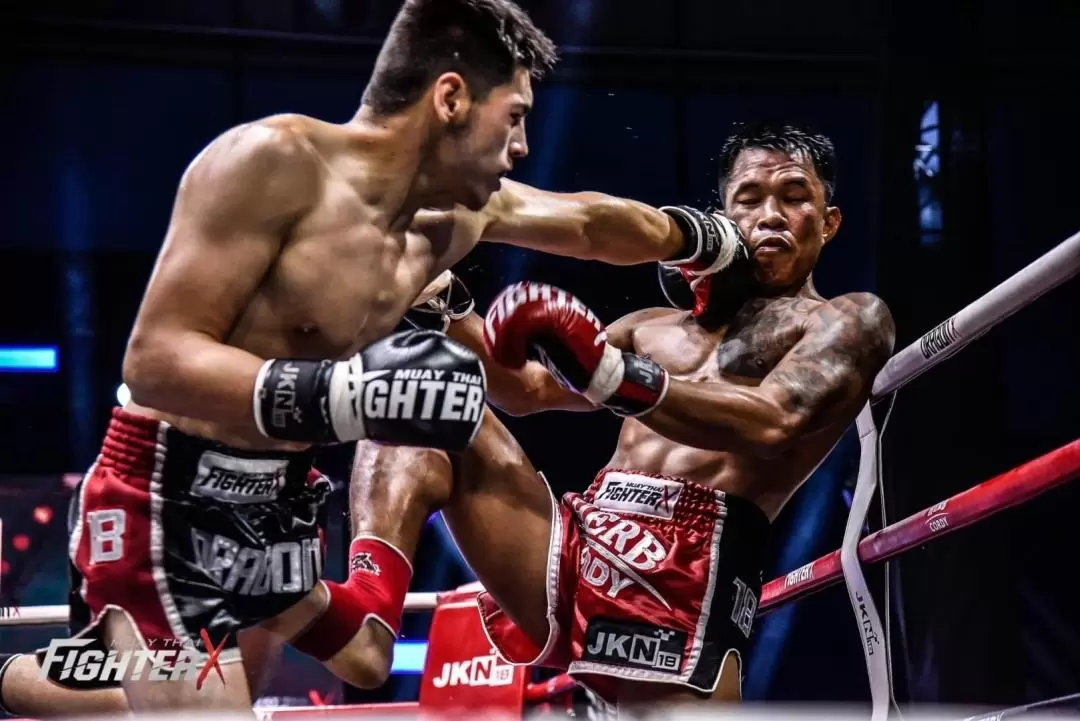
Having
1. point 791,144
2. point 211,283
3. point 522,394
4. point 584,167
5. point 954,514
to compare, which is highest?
point 584,167

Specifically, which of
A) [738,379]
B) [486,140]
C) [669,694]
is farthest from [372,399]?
[738,379]

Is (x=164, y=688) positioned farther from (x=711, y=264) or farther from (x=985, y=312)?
(x=985, y=312)

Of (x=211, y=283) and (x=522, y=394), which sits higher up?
(x=211, y=283)

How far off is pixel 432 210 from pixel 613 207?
452mm

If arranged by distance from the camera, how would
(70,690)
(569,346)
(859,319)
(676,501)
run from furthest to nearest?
1. (859,319)
2. (676,501)
3. (569,346)
4. (70,690)

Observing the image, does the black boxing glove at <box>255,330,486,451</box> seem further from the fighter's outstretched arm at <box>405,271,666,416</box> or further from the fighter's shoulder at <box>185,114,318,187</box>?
the fighter's outstretched arm at <box>405,271,666,416</box>

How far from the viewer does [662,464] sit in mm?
2193

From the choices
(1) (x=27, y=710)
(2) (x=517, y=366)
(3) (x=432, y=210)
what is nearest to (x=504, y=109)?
(3) (x=432, y=210)

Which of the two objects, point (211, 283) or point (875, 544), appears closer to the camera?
point (211, 283)

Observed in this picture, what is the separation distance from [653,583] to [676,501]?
15 centimetres

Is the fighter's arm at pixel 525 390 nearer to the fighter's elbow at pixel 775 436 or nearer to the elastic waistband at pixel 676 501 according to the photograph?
the elastic waistband at pixel 676 501

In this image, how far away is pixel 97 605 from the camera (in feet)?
5.01

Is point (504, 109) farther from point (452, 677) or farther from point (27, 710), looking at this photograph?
point (452, 677)

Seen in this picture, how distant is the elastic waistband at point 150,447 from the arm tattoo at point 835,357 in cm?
96
